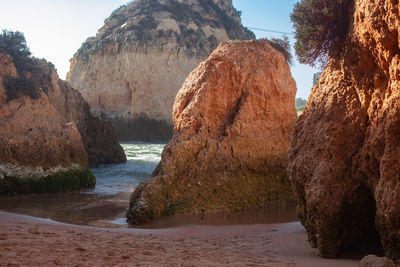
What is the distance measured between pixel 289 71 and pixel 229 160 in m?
2.96

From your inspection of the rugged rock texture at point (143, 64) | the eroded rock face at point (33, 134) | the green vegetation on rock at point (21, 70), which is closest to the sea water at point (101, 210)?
the eroded rock face at point (33, 134)

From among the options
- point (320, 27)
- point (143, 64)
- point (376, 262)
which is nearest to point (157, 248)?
point (376, 262)

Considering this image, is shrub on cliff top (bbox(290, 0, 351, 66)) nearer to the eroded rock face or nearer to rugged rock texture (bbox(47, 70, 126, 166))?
the eroded rock face

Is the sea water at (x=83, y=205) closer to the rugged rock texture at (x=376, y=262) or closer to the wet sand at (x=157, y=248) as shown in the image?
the wet sand at (x=157, y=248)

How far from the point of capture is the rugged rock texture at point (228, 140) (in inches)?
289

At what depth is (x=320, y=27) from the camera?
187 inches

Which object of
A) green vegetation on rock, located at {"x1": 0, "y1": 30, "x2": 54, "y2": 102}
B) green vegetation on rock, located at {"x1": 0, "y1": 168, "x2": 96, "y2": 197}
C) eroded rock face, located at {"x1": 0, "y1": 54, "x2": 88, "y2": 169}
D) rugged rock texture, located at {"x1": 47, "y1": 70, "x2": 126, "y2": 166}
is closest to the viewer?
green vegetation on rock, located at {"x1": 0, "y1": 168, "x2": 96, "y2": 197}

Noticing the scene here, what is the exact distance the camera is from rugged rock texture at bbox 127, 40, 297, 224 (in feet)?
24.0

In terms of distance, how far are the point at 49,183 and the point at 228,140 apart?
4.97m

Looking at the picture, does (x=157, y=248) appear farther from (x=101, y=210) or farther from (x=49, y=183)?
(x=49, y=183)

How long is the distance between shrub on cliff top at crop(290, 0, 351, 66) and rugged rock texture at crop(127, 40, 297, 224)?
10.5 feet

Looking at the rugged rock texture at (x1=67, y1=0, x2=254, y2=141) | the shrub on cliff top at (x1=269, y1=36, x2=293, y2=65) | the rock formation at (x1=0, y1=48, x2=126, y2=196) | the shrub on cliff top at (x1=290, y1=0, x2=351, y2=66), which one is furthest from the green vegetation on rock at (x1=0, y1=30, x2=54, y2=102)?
the rugged rock texture at (x1=67, y1=0, x2=254, y2=141)

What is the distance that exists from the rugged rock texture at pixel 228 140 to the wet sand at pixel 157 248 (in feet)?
5.00

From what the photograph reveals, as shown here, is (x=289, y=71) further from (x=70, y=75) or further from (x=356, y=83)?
(x=70, y=75)
